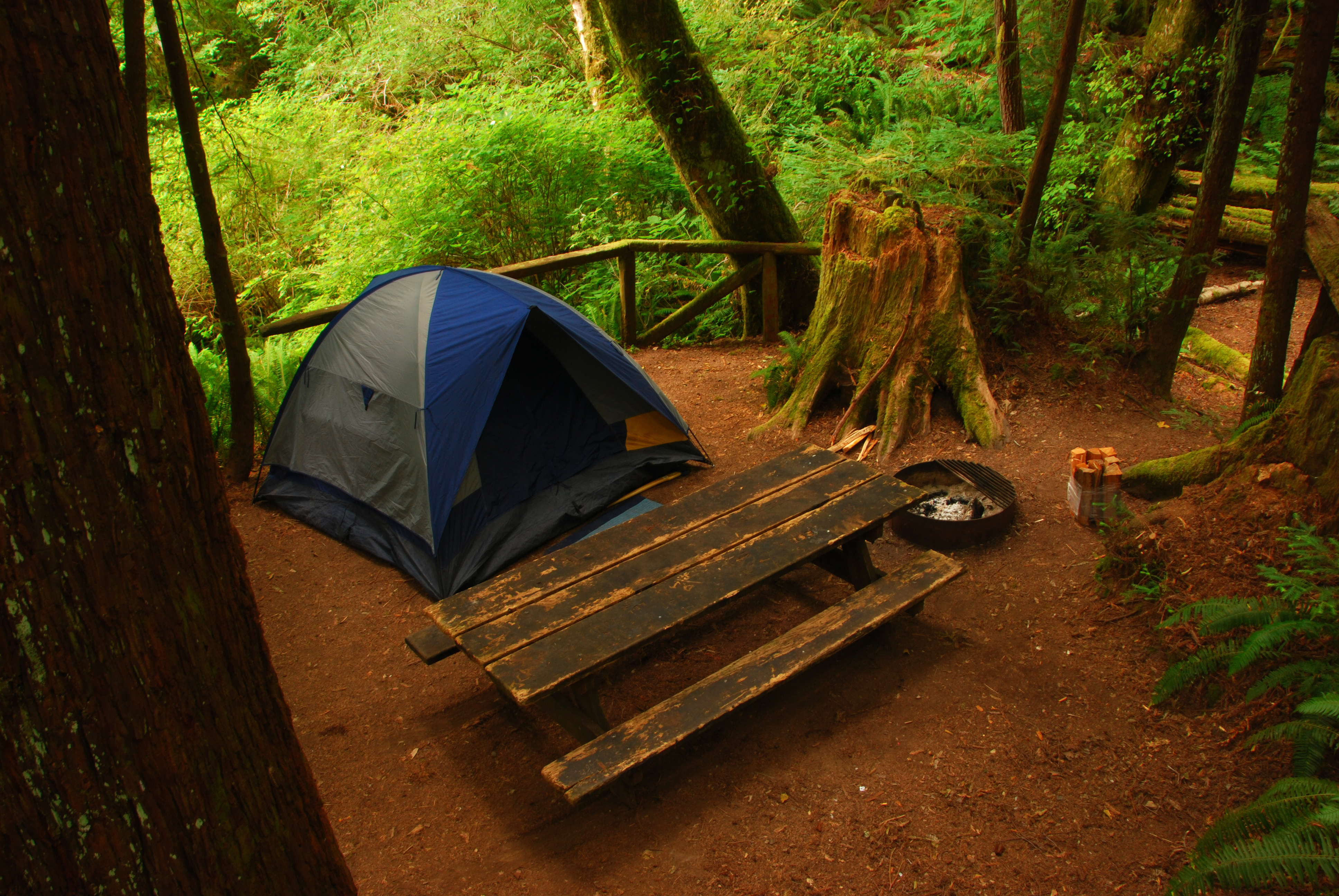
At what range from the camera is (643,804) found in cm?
307

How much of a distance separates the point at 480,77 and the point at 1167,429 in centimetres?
1313

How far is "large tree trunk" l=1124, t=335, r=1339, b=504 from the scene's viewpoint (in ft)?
11.2

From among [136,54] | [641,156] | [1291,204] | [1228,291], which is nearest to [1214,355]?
[1228,291]

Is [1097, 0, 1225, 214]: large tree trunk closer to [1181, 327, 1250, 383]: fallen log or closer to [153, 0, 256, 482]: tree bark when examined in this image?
[1181, 327, 1250, 383]: fallen log

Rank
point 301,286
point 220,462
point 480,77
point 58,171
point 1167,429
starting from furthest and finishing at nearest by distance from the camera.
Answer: point 480,77 → point 301,286 → point 220,462 → point 1167,429 → point 58,171

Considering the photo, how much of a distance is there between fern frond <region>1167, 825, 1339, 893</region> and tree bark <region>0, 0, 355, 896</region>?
2444mm

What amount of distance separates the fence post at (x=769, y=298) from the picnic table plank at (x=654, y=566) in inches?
155

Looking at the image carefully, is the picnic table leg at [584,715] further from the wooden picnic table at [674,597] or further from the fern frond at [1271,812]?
the fern frond at [1271,812]

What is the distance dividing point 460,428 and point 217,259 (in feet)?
7.11

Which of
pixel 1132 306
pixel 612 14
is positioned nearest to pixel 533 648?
pixel 1132 306

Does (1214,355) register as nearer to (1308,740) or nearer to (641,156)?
(1308,740)

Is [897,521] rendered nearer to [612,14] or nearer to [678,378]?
[678,378]

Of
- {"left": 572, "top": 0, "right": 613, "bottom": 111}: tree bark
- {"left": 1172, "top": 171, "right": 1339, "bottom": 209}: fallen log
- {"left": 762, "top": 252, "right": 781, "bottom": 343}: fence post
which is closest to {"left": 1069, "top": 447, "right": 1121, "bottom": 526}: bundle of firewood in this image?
{"left": 762, "top": 252, "right": 781, "bottom": 343}: fence post

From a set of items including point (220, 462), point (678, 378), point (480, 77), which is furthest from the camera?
point (480, 77)
